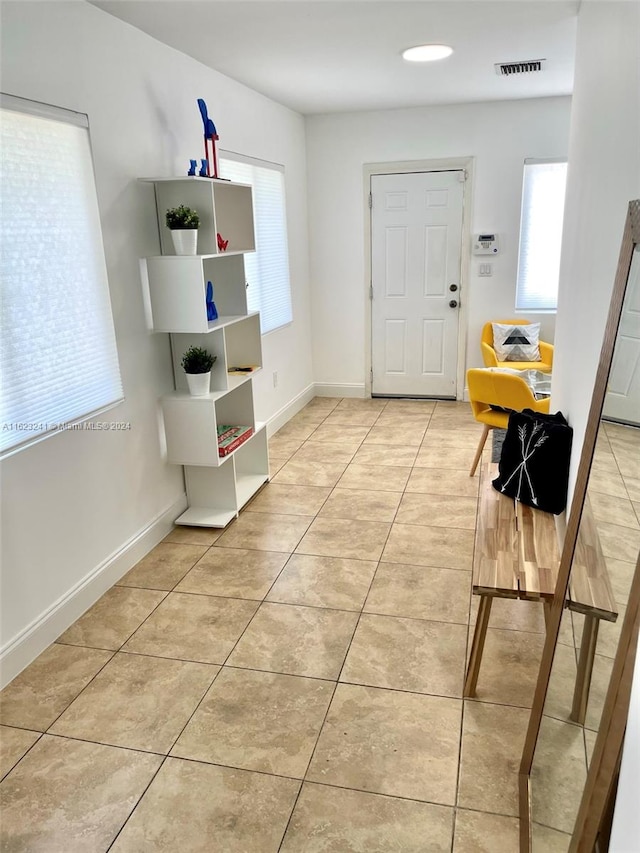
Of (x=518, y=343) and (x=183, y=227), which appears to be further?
(x=518, y=343)

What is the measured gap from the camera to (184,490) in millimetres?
3656

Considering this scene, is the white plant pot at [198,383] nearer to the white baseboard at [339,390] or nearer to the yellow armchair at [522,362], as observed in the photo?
the yellow armchair at [522,362]

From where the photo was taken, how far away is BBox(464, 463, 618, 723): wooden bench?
4.21 ft

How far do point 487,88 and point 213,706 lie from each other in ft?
14.7

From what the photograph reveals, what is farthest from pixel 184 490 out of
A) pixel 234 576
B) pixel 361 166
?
pixel 361 166

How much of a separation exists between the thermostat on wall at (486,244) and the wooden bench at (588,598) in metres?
4.35

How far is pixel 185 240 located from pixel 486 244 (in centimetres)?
326

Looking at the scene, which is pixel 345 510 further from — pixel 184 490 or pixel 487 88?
pixel 487 88

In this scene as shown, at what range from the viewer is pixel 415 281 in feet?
18.8

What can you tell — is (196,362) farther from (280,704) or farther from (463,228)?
(463,228)

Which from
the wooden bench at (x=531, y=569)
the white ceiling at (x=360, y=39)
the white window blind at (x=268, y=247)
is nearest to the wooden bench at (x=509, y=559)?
the wooden bench at (x=531, y=569)

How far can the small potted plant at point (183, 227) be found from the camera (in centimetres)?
301

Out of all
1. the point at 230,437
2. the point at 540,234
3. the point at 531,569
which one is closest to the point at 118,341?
the point at 230,437

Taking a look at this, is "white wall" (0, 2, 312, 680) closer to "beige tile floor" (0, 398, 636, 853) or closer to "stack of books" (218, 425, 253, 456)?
"beige tile floor" (0, 398, 636, 853)
